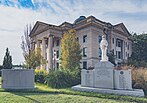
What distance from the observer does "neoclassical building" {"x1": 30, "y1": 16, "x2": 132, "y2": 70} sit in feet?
126

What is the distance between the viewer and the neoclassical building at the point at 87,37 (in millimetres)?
38469

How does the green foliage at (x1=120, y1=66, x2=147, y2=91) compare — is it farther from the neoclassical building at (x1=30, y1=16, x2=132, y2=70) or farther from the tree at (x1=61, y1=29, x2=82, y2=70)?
the neoclassical building at (x1=30, y1=16, x2=132, y2=70)

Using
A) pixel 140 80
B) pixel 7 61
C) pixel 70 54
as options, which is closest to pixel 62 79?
pixel 140 80

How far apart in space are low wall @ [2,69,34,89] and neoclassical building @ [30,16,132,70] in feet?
59.8

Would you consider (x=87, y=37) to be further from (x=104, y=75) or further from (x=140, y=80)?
(x=140, y=80)

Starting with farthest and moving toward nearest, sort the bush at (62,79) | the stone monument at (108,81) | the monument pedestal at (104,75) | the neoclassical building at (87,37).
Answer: the neoclassical building at (87,37) < the bush at (62,79) < the monument pedestal at (104,75) < the stone monument at (108,81)

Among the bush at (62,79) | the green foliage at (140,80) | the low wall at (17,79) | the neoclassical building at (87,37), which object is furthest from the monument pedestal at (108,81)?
the neoclassical building at (87,37)

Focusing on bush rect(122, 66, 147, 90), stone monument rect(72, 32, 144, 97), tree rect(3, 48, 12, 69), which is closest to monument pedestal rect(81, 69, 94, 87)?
stone monument rect(72, 32, 144, 97)

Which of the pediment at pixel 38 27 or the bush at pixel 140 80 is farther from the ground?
the pediment at pixel 38 27

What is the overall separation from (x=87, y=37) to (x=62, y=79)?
2231 cm

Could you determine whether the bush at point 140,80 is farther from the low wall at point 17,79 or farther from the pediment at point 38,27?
the pediment at point 38,27

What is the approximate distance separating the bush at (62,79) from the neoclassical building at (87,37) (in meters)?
16.5

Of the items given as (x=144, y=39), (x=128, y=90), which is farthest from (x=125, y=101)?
(x=144, y=39)

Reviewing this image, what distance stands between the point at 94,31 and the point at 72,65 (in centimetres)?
1329
